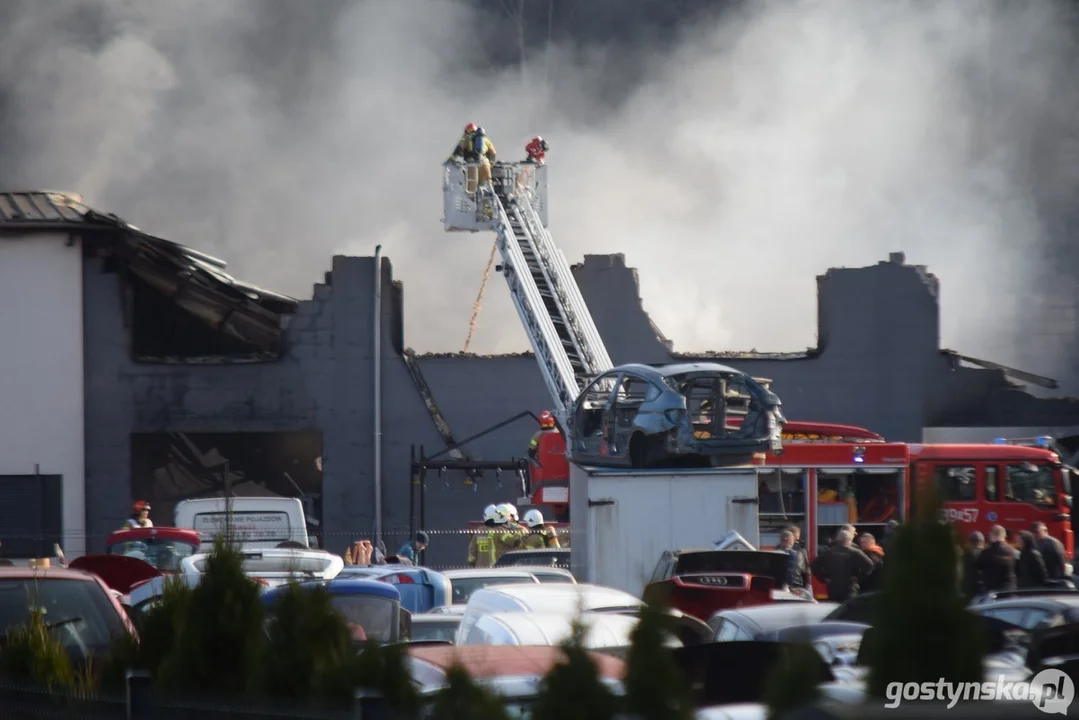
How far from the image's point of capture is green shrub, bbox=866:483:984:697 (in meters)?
4.01

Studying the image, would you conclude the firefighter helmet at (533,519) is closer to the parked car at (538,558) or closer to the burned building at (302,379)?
the parked car at (538,558)

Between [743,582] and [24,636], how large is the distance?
8220 millimetres

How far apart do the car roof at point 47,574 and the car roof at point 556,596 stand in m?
2.85

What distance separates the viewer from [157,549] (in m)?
18.1

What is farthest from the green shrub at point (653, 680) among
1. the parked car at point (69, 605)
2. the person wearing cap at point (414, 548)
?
the person wearing cap at point (414, 548)

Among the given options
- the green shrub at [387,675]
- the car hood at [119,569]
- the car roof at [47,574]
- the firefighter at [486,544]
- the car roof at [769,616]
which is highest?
the green shrub at [387,675]

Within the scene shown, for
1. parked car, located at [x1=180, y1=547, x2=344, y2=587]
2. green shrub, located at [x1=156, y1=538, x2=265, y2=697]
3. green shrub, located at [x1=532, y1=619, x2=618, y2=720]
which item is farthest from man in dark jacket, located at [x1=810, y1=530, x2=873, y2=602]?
green shrub, located at [x1=532, y1=619, x2=618, y2=720]

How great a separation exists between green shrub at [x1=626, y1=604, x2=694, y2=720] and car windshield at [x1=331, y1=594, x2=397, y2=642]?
570cm

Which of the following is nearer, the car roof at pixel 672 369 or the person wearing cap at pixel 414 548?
the person wearing cap at pixel 414 548

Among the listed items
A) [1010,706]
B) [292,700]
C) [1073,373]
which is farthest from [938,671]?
[1073,373]

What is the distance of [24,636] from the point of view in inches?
292

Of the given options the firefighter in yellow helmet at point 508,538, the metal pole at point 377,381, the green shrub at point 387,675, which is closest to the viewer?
the green shrub at point 387,675

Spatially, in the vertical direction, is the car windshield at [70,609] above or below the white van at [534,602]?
above

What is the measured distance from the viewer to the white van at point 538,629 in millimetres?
8875
